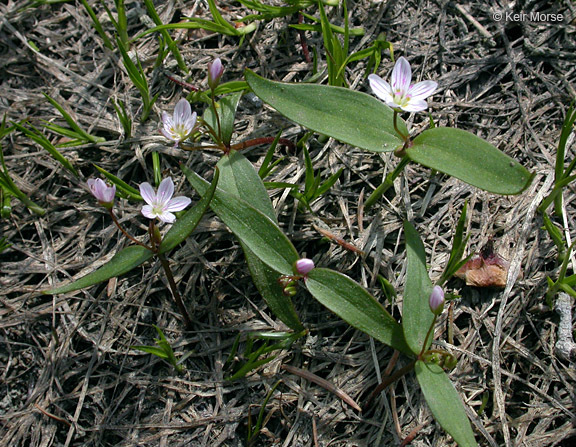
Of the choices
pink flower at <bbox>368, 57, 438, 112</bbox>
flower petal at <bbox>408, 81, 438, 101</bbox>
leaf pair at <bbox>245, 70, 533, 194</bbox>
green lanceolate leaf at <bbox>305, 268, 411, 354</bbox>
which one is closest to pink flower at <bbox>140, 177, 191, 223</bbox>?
leaf pair at <bbox>245, 70, 533, 194</bbox>

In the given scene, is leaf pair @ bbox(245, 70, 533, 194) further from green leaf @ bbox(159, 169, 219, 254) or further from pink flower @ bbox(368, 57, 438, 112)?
green leaf @ bbox(159, 169, 219, 254)

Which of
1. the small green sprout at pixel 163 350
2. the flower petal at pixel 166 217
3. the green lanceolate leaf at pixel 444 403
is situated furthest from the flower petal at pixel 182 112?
the green lanceolate leaf at pixel 444 403

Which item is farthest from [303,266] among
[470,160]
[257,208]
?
[470,160]

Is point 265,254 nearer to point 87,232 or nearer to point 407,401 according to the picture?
point 407,401

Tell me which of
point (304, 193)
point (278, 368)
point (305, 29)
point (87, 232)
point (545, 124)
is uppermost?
point (305, 29)

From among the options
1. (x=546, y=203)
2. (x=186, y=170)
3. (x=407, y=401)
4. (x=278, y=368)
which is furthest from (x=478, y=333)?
(x=186, y=170)

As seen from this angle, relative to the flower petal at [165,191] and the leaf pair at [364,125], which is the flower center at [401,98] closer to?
the leaf pair at [364,125]
